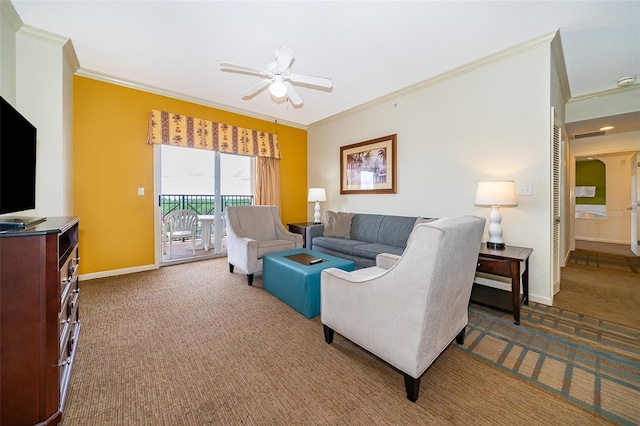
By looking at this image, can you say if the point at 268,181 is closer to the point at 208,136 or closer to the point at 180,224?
the point at 208,136

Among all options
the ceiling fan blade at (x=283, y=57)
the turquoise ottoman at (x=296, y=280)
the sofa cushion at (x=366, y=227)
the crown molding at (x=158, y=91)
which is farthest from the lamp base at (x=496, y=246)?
the crown molding at (x=158, y=91)

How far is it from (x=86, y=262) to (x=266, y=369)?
3268 millimetres

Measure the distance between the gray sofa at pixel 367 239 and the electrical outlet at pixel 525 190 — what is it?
107 cm

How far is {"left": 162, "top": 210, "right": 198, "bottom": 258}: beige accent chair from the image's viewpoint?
182 inches

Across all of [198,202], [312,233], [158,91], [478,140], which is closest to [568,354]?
[478,140]

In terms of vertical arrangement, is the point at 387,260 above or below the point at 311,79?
below

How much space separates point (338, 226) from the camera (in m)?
4.36

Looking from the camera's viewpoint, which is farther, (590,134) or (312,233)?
(590,134)

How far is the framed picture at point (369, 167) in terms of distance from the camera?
13.3 ft

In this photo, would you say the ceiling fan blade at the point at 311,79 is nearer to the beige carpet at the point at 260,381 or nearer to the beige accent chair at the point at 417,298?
the beige accent chair at the point at 417,298

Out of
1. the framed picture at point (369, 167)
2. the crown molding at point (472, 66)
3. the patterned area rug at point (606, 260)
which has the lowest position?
the patterned area rug at point (606, 260)

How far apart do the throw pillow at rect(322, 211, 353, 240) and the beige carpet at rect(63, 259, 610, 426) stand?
2.09 m

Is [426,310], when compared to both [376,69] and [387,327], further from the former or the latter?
[376,69]

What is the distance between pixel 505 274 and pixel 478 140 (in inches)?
64.3
